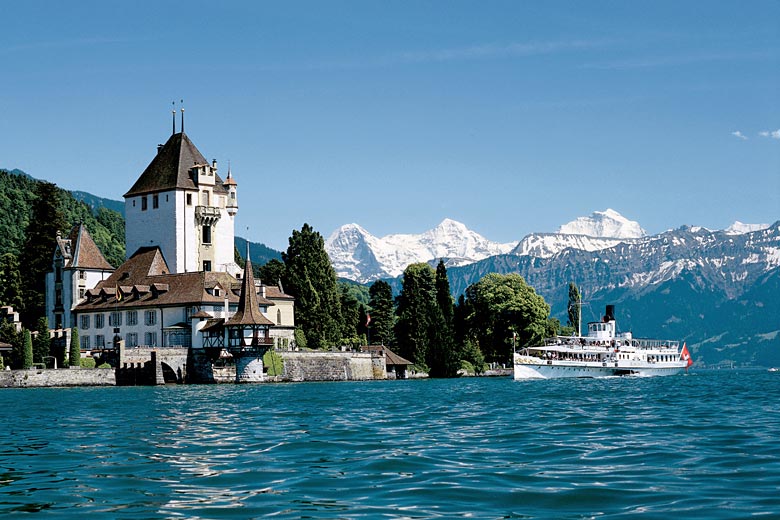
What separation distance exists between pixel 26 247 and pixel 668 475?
105m

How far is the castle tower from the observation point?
364ft

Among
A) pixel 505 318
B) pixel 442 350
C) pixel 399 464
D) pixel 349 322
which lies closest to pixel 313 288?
pixel 442 350

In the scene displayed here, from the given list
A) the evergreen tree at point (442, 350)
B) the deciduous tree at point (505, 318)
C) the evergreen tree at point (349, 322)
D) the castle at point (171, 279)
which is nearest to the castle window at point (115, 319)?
the castle at point (171, 279)

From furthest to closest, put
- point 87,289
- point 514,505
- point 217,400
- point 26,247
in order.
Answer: point 26,247 < point 87,289 < point 217,400 < point 514,505

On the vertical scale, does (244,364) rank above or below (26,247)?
below

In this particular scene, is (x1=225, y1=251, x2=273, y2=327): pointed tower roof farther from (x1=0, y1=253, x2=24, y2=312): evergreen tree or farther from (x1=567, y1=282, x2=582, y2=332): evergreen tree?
(x1=567, y1=282, x2=582, y2=332): evergreen tree

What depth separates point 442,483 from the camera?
2131cm

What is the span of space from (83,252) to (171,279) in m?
12.2

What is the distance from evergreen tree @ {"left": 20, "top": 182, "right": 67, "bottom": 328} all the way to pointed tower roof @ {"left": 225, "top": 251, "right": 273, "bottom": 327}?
28184 millimetres

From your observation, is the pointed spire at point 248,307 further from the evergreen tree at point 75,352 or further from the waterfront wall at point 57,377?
the evergreen tree at point 75,352

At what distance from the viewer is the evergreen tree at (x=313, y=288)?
376 feet

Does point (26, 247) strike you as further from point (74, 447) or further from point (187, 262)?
point (74, 447)

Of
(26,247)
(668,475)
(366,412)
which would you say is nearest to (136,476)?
(668,475)

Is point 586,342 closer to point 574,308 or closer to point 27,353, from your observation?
point 574,308
